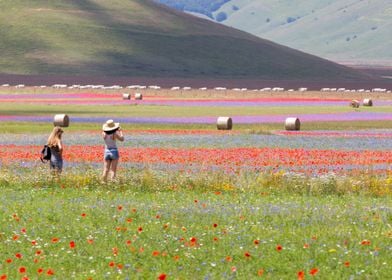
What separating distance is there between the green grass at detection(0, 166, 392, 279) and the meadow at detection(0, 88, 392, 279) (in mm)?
29

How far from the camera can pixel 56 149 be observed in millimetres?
29453

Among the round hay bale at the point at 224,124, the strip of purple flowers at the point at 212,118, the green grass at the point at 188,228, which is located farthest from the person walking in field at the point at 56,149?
the strip of purple flowers at the point at 212,118

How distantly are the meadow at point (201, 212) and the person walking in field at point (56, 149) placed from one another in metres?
0.43

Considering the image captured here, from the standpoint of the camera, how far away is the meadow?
16.6 meters

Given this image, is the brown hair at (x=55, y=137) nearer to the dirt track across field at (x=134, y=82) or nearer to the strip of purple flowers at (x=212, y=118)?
the strip of purple flowers at (x=212, y=118)

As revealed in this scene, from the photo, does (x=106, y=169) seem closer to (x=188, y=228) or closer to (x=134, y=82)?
(x=188, y=228)

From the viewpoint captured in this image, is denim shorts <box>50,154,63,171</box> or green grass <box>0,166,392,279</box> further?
denim shorts <box>50,154,63,171</box>

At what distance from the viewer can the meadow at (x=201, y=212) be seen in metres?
16.6

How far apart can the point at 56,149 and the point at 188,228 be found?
10041mm

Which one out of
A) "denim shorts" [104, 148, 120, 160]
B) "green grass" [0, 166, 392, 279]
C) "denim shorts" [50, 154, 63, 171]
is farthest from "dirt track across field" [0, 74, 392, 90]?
"green grass" [0, 166, 392, 279]

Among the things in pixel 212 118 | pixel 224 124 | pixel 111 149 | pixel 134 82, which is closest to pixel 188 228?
pixel 111 149

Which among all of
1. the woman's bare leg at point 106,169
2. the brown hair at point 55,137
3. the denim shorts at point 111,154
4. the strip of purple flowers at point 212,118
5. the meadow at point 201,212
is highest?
the brown hair at point 55,137

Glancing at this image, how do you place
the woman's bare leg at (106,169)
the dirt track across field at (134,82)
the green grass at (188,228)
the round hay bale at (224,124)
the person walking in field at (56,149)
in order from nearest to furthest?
the green grass at (188,228), the woman's bare leg at (106,169), the person walking in field at (56,149), the round hay bale at (224,124), the dirt track across field at (134,82)

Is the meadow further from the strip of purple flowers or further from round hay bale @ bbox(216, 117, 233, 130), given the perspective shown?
the strip of purple flowers
